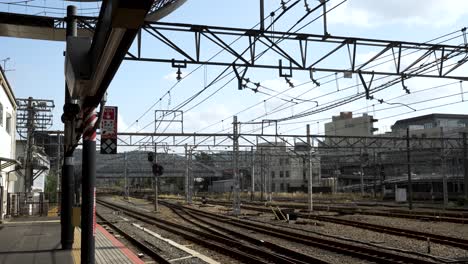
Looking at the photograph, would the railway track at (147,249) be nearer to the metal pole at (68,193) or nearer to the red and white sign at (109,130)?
the metal pole at (68,193)

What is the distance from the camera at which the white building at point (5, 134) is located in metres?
23.1

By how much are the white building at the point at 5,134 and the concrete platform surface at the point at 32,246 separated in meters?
3.74

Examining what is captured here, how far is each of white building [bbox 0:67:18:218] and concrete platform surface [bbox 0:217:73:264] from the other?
374cm

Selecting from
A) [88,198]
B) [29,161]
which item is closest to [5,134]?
[29,161]

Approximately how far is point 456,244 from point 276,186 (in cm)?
8732

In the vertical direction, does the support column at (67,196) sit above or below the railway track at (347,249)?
above

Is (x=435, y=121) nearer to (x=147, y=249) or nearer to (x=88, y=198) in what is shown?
(x=147, y=249)

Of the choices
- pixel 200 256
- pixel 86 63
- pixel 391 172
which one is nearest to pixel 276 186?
pixel 391 172

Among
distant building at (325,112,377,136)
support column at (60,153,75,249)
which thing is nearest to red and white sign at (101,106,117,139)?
support column at (60,153,75,249)

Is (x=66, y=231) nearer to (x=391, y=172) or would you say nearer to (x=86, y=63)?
(x=86, y=63)

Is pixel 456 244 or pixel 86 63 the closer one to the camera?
pixel 86 63

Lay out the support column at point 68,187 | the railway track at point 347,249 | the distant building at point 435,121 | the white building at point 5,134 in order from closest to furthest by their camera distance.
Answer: the support column at point 68,187
the railway track at point 347,249
the white building at point 5,134
the distant building at point 435,121

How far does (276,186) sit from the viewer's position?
104 metres

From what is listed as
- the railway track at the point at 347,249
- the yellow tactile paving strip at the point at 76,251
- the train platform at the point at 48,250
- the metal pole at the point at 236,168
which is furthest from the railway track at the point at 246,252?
the metal pole at the point at 236,168
